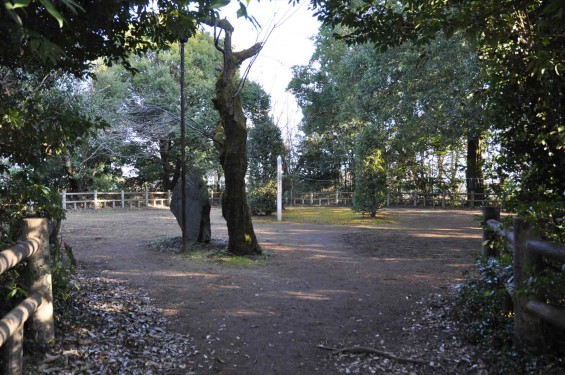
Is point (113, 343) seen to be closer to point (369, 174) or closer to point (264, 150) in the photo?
point (369, 174)

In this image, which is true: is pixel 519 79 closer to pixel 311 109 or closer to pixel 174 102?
pixel 174 102

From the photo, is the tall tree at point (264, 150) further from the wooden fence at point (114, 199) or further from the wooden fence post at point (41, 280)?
the wooden fence post at point (41, 280)

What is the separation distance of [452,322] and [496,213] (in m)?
1.41

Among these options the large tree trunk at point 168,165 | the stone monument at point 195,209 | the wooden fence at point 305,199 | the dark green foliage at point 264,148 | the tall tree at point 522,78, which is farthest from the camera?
the large tree trunk at point 168,165

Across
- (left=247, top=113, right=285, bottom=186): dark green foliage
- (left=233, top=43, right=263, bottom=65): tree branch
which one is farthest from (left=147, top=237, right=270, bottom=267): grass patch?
(left=247, top=113, right=285, bottom=186): dark green foliage

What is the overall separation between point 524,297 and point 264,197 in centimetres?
1703

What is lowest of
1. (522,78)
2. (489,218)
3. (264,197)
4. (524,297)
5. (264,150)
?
(524,297)

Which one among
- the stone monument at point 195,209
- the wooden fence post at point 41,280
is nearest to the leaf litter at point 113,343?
the wooden fence post at point 41,280

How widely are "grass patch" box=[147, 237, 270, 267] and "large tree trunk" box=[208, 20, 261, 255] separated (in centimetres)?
31

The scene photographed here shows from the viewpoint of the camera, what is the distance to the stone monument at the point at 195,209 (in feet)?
36.9

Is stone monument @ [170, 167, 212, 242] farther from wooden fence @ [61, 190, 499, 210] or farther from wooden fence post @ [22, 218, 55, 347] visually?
wooden fence @ [61, 190, 499, 210]

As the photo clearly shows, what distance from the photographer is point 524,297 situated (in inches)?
142

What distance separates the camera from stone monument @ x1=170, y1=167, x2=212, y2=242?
36.9 ft

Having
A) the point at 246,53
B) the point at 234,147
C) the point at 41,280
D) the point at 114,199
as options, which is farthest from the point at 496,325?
the point at 114,199
